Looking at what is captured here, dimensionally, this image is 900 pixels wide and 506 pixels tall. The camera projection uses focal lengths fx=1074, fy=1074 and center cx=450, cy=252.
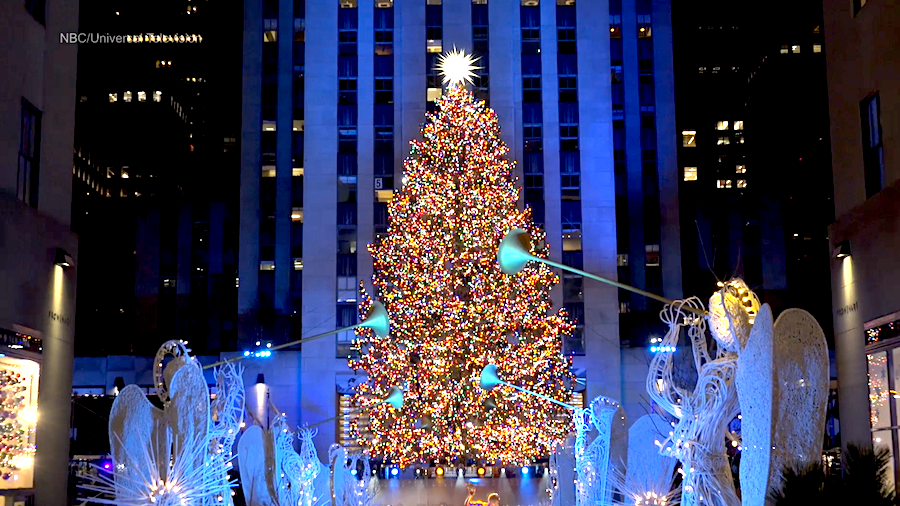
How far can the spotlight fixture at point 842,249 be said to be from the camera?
17.2 meters

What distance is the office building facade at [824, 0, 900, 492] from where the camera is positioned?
1545cm

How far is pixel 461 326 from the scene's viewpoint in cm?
2841

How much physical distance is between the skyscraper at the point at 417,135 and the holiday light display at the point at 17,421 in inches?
764

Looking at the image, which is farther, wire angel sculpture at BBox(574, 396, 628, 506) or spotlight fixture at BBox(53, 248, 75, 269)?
spotlight fixture at BBox(53, 248, 75, 269)

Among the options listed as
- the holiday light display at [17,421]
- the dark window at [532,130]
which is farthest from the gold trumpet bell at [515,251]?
the dark window at [532,130]

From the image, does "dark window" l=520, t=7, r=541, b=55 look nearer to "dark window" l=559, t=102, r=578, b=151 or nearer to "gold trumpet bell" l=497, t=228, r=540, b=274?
"dark window" l=559, t=102, r=578, b=151

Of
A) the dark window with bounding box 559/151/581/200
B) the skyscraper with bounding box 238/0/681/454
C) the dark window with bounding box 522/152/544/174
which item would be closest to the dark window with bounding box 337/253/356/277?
the skyscraper with bounding box 238/0/681/454

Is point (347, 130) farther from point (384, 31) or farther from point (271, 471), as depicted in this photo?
point (271, 471)

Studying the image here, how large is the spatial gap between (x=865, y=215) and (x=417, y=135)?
2318 cm

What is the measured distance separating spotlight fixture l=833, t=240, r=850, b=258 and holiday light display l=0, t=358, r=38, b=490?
13234 mm

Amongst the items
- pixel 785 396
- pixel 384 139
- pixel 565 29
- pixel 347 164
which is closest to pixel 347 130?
pixel 347 164

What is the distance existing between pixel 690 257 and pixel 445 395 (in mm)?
19450

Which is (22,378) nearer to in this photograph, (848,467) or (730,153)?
(848,467)

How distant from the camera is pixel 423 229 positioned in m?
29.4
